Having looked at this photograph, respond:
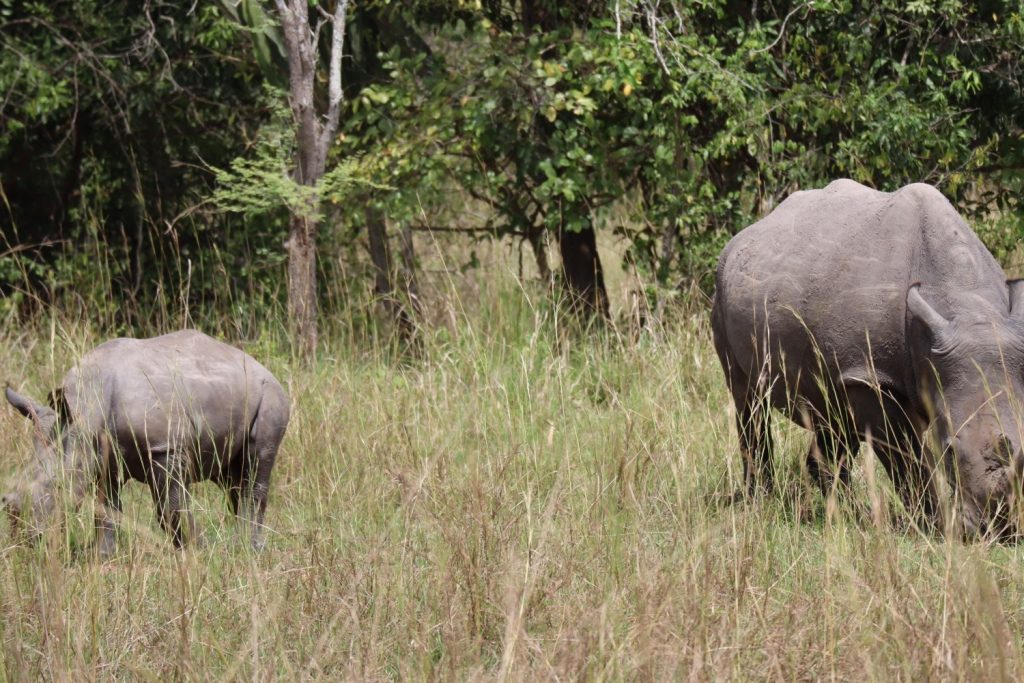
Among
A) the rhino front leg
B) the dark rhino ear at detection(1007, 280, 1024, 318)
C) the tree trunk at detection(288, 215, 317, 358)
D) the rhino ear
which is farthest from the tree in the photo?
the dark rhino ear at detection(1007, 280, 1024, 318)

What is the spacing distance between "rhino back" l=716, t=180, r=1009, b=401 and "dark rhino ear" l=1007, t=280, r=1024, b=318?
30mm

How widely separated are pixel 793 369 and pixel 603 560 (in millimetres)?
1545

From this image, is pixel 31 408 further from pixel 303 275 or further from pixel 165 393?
pixel 303 275

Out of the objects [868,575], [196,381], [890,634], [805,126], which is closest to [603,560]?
[868,575]

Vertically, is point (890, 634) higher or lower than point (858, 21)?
lower

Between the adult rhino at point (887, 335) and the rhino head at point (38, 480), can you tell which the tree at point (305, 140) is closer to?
the rhino head at point (38, 480)

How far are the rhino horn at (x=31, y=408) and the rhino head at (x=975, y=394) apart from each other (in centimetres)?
Answer: 329

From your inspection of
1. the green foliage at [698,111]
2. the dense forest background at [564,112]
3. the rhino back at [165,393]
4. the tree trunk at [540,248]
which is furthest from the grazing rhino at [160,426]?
the tree trunk at [540,248]

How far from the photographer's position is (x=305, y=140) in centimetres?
808

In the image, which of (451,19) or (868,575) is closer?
(868,575)

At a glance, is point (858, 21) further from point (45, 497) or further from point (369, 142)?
point (45, 497)

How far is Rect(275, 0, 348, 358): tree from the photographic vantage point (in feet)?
25.6

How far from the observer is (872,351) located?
5129 mm

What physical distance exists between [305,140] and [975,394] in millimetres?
4606
